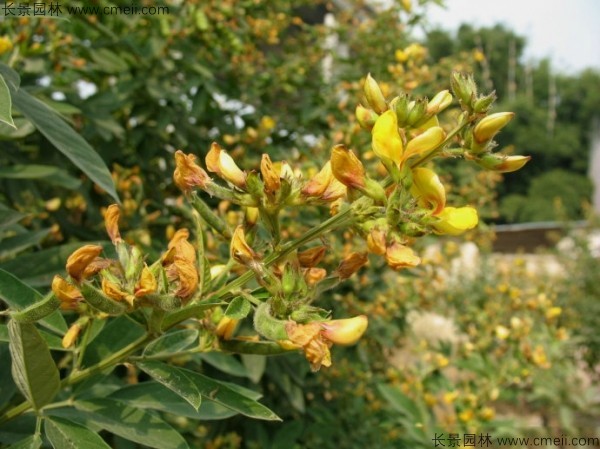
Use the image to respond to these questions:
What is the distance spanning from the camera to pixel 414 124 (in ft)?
2.57

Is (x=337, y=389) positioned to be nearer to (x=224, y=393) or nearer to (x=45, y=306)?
(x=224, y=393)

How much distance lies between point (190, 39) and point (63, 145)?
1.49m

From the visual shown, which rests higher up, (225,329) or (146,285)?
(146,285)

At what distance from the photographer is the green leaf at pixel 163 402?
862mm

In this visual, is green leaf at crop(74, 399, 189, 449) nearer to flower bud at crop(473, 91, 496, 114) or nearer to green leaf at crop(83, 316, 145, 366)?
green leaf at crop(83, 316, 145, 366)

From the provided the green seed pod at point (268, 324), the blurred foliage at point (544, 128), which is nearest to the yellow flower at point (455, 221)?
the green seed pod at point (268, 324)

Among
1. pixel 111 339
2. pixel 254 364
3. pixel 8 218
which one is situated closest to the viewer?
pixel 111 339

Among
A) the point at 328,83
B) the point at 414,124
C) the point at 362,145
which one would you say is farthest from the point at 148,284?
the point at 328,83

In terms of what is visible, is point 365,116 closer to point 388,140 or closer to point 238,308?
point 388,140

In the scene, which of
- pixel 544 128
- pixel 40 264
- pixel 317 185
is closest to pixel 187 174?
pixel 317 185

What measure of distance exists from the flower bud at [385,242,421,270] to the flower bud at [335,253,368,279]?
100 millimetres

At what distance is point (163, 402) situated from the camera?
889 mm

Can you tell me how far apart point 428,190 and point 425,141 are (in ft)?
0.20

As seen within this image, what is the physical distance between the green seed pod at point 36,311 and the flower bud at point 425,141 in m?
0.43
